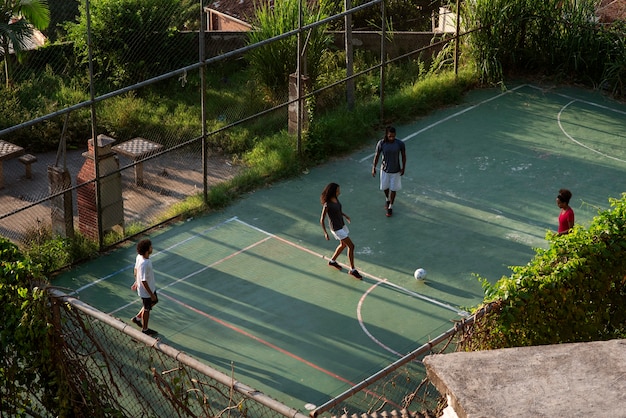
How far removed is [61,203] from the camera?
15.4 m

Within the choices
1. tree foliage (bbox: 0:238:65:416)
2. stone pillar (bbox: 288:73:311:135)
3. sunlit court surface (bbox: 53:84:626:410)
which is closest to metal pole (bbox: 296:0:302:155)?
stone pillar (bbox: 288:73:311:135)

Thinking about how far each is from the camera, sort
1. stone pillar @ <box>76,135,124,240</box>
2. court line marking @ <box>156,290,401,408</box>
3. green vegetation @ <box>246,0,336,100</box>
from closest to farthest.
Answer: court line marking @ <box>156,290,401,408</box>, stone pillar @ <box>76,135,124,240</box>, green vegetation @ <box>246,0,336,100</box>

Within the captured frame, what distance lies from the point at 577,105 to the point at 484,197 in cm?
464

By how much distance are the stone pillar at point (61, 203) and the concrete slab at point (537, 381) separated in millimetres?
9932

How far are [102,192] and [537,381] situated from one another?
10.8 m

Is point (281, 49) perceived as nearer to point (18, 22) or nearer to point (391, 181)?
point (391, 181)

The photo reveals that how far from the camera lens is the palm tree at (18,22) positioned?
20.5m

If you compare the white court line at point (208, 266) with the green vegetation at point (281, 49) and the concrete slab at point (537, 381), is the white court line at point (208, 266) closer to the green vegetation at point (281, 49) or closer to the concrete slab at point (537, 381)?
the green vegetation at point (281, 49)

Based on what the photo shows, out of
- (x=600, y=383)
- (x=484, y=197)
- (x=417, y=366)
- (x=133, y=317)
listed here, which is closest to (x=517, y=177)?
(x=484, y=197)

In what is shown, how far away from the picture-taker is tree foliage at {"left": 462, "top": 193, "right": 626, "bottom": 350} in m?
9.92

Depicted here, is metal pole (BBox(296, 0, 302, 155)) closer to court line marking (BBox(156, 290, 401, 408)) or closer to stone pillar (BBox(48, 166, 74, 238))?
stone pillar (BBox(48, 166, 74, 238))

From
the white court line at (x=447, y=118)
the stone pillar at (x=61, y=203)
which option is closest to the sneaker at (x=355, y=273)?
the white court line at (x=447, y=118)

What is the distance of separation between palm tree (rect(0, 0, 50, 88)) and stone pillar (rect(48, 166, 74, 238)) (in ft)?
20.4

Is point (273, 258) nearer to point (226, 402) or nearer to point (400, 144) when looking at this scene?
point (400, 144)
